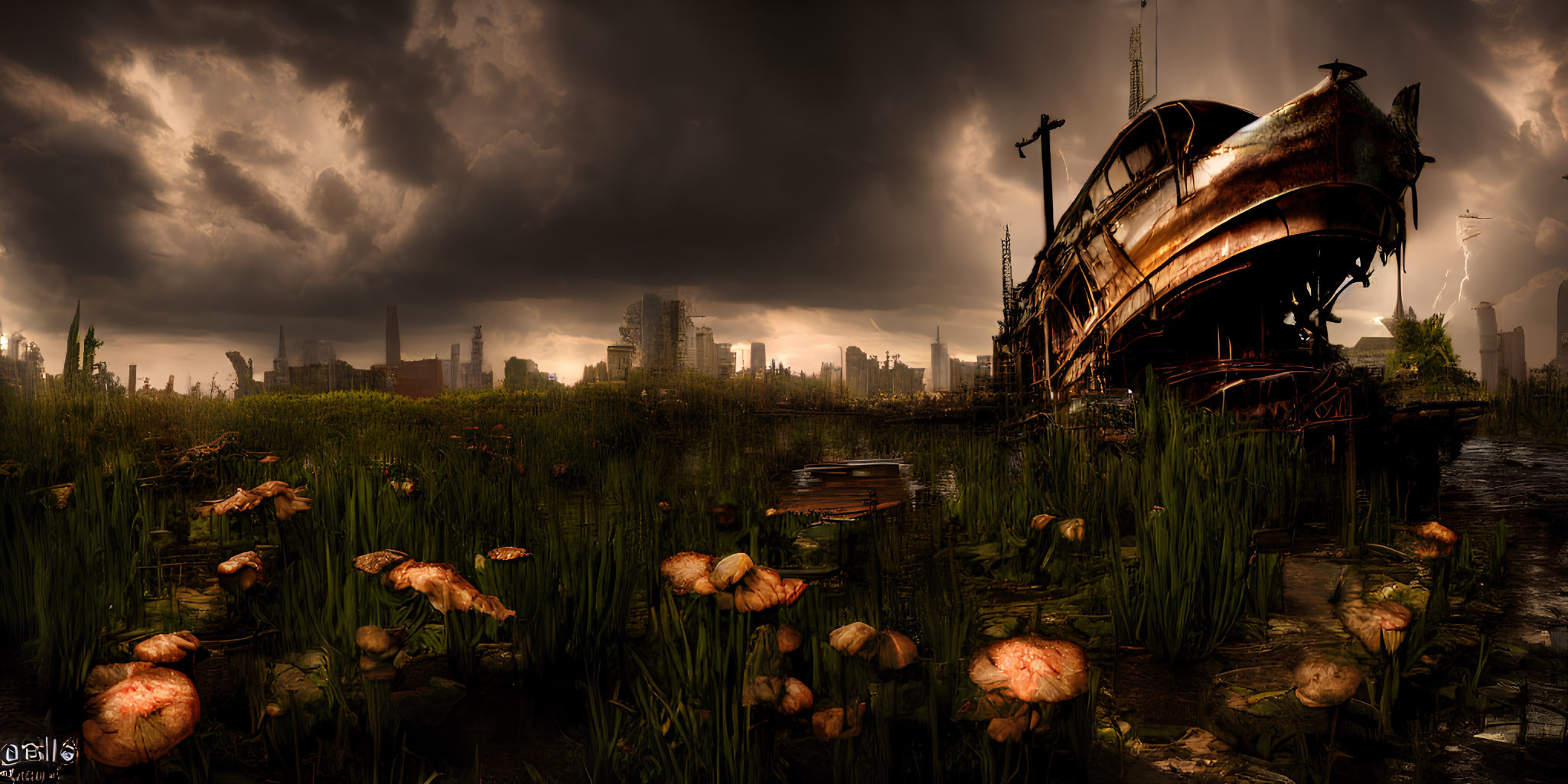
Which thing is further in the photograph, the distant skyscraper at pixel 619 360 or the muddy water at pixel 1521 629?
the distant skyscraper at pixel 619 360

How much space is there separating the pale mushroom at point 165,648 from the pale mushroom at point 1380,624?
3.64m

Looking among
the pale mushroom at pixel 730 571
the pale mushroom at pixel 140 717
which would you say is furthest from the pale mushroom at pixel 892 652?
the pale mushroom at pixel 140 717

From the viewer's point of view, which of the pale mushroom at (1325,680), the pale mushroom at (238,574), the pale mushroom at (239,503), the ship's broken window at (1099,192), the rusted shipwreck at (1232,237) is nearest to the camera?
the pale mushroom at (1325,680)

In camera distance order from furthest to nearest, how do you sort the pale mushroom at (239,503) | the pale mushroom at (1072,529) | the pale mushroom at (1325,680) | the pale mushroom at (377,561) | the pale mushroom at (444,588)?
1. the pale mushroom at (1072,529)
2. the pale mushroom at (239,503)
3. the pale mushroom at (377,561)
4. the pale mushroom at (444,588)
5. the pale mushroom at (1325,680)

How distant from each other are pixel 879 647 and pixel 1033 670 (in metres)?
0.44

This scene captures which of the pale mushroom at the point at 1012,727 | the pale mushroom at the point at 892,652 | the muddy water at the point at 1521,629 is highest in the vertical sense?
the pale mushroom at the point at 892,652

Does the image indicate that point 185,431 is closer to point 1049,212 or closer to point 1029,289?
point 1029,289

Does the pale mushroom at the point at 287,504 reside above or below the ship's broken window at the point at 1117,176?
below

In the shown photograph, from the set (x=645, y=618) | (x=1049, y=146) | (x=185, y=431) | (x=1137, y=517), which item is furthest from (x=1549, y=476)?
(x=185, y=431)

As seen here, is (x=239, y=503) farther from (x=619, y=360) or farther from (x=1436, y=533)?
(x=619, y=360)

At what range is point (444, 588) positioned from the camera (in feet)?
7.04

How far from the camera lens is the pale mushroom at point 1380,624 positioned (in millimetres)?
1980

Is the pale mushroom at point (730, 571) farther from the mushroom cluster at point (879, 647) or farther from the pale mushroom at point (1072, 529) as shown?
the pale mushroom at point (1072, 529)

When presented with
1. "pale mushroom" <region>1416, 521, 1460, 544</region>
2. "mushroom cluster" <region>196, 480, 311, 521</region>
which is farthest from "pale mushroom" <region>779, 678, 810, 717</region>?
"pale mushroom" <region>1416, 521, 1460, 544</region>
